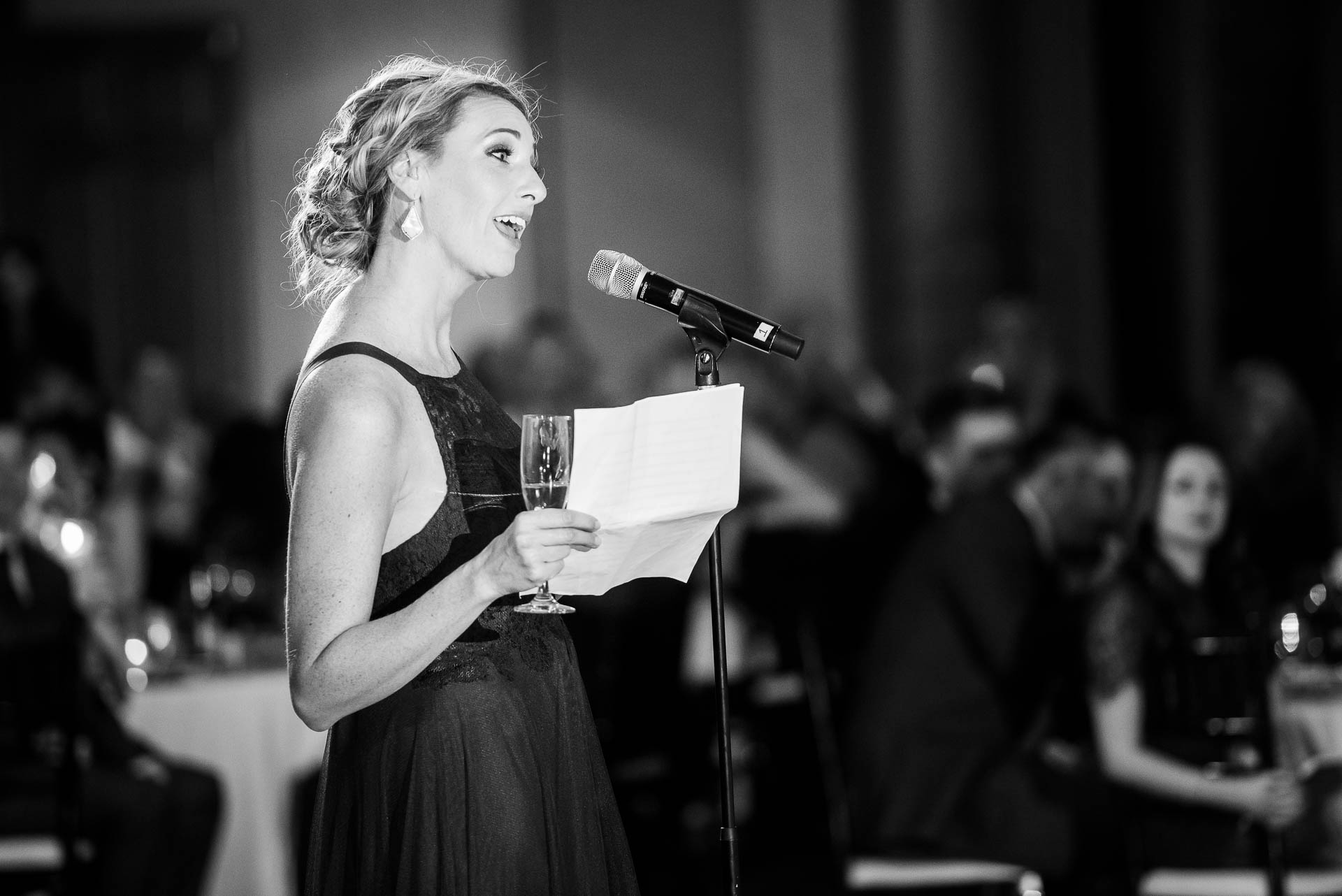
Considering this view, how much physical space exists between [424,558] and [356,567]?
13 cm

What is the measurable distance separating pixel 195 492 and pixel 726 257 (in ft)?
14.6

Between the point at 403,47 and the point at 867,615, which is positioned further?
the point at 403,47

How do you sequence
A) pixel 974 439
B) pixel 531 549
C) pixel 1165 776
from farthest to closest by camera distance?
pixel 974 439, pixel 1165 776, pixel 531 549

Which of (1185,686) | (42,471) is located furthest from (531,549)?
(42,471)

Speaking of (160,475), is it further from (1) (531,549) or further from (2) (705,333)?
(1) (531,549)

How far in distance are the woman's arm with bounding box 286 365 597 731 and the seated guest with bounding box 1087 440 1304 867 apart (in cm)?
230

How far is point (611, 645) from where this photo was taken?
17.7ft

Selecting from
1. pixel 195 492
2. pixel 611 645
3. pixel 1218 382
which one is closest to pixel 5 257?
pixel 195 492

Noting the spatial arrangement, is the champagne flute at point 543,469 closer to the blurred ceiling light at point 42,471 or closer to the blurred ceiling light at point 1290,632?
the blurred ceiling light at point 1290,632

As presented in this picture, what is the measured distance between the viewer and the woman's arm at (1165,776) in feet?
11.2

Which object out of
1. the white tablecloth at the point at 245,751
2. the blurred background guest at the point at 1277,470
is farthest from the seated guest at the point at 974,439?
the white tablecloth at the point at 245,751

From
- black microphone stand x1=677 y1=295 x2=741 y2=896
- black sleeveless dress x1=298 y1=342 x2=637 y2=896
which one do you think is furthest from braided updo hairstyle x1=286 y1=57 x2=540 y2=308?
black microphone stand x1=677 y1=295 x2=741 y2=896

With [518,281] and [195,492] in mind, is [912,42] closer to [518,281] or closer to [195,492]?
[518,281]

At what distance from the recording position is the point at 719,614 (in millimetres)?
1966
